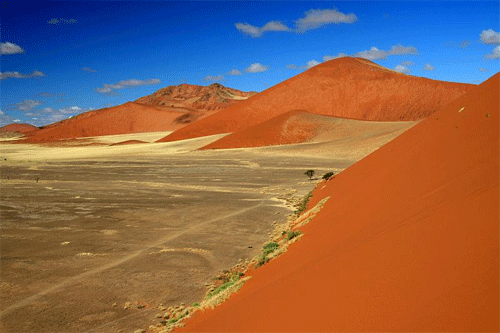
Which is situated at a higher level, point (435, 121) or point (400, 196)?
point (435, 121)

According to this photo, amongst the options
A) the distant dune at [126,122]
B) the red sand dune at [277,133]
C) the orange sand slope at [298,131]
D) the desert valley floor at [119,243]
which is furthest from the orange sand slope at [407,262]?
the distant dune at [126,122]

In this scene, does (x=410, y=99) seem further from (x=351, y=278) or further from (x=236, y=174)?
(x=351, y=278)

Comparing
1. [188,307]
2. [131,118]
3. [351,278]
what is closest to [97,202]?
[188,307]

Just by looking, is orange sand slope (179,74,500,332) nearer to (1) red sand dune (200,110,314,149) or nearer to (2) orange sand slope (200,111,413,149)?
(2) orange sand slope (200,111,413,149)

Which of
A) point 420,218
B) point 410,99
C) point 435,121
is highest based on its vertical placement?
point 410,99

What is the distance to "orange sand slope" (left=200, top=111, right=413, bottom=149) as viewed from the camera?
218 feet

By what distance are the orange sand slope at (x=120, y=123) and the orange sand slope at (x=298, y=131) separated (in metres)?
78.8

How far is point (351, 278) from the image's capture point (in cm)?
596

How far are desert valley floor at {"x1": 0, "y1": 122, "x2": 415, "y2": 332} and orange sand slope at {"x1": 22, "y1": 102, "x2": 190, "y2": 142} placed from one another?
120481mm

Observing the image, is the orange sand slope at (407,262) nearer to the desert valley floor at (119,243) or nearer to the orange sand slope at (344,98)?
the desert valley floor at (119,243)

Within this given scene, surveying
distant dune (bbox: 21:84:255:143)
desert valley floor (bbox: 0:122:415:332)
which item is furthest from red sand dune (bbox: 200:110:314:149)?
distant dune (bbox: 21:84:255:143)

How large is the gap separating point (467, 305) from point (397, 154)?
10430 millimetres

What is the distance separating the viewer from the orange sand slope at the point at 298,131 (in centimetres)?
6644

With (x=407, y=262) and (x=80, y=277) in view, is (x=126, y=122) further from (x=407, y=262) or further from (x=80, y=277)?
(x=407, y=262)
